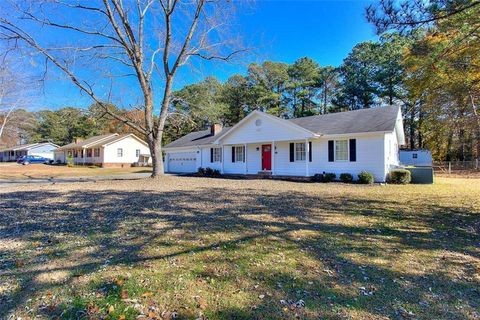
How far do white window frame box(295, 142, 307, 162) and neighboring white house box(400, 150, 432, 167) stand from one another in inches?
604

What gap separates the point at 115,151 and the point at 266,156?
26837mm

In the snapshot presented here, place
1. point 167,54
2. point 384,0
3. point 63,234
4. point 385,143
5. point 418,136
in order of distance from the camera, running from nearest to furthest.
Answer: point 63,234
point 384,0
point 385,143
point 167,54
point 418,136

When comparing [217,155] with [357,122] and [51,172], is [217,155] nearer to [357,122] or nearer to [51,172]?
[357,122]

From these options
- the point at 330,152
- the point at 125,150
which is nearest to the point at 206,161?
Answer: the point at 330,152

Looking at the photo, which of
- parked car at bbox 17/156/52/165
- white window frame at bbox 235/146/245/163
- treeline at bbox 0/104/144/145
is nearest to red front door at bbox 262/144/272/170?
white window frame at bbox 235/146/245/163

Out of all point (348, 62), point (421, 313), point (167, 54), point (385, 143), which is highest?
point (348, 62)

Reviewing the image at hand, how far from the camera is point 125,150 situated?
4041 cm

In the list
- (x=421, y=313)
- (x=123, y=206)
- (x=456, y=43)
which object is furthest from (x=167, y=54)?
(x=421, y=313)

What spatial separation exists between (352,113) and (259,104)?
20.9 meters

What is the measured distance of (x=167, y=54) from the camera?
16.4 meters

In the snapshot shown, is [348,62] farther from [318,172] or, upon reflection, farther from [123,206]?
[123,206]

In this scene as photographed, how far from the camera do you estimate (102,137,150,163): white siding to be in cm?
3856

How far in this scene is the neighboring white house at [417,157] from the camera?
2739cm

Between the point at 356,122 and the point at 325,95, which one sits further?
the point at 325,95
